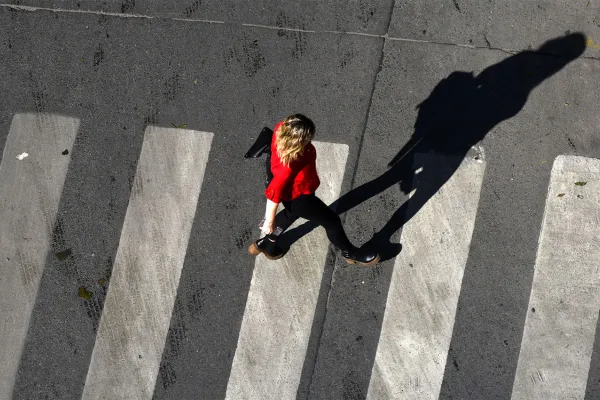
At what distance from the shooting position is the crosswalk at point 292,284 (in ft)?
16.3

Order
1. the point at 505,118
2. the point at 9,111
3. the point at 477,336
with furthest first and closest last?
the point at 9,111
the point at 505,118
the point at 477,336

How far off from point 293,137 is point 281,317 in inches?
82.0

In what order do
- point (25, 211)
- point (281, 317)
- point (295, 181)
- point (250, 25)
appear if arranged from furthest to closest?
1. point (250, 25)
2. point (25, 211)
3. point (281, 317)
4. point (295, 181)

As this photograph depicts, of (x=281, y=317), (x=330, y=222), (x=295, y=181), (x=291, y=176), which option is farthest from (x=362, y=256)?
(x=291, y=176)

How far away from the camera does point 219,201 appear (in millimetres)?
5395

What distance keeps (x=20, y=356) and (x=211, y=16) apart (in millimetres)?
3762

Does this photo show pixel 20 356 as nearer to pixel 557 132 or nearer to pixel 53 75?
pixel 53 75

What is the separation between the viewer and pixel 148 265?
5316mm

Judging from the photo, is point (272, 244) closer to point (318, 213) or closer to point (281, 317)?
point (281, 317)

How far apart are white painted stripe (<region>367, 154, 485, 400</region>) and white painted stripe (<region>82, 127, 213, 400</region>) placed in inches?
78.7

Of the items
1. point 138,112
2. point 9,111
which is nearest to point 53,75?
point 9,111

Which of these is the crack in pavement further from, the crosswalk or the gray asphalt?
the crosswalk

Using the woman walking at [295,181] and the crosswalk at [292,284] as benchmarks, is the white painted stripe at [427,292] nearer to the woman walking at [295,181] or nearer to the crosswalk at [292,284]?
the crosswalk at [292,284]

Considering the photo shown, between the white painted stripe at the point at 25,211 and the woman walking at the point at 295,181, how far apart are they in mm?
2301
